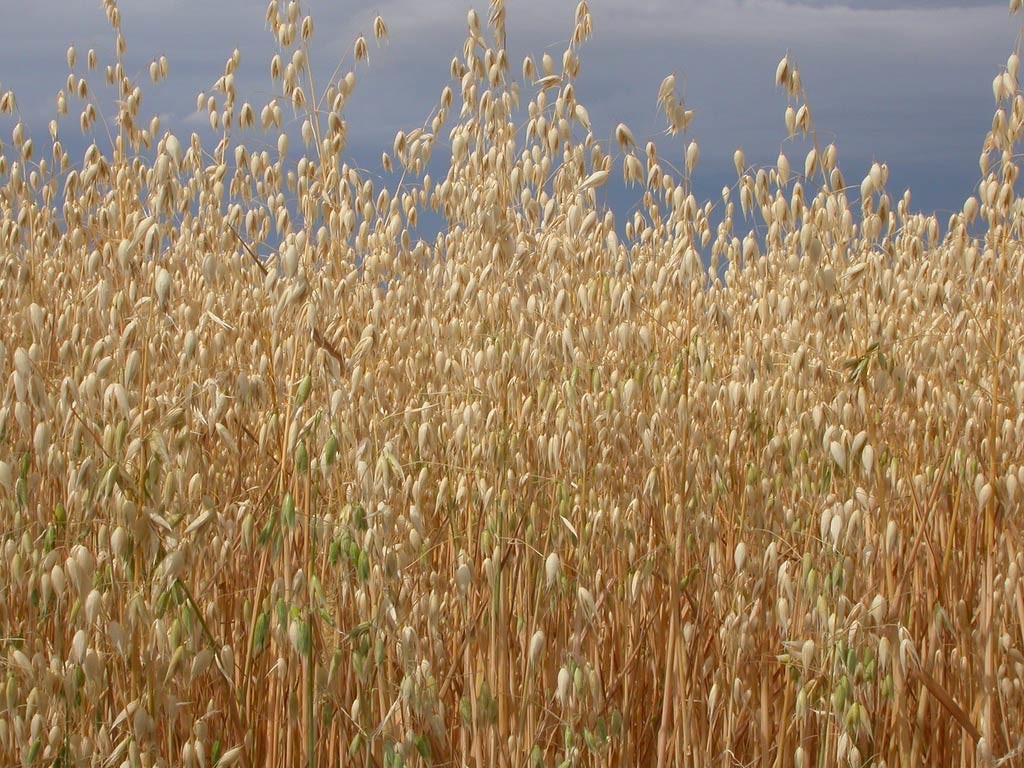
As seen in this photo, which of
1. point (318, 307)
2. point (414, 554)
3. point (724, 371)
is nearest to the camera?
point (318, 307)

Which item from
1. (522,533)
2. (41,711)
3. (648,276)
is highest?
(648,276)

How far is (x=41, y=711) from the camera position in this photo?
150cm

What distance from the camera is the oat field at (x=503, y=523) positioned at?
1.53 meters

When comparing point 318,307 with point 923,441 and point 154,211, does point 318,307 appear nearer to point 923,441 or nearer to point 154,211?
point 154,211

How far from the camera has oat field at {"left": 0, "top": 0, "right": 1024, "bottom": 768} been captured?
153 centimetres

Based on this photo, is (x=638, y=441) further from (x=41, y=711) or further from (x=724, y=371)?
(x=41, y=711)

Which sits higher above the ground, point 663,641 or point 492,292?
point 492,292

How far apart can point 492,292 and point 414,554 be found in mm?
596

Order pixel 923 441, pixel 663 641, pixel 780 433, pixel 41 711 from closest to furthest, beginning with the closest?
1. pixel 41 711
2. pixel 663 641
3. pixel 780 433
4. pixel 923 441

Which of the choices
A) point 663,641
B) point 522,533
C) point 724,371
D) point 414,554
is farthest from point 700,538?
point 724,371

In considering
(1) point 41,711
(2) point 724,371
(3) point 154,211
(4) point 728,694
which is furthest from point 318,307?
(2) point 724,371

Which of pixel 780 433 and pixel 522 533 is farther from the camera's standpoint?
pixel 780 433

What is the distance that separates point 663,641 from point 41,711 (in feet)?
3.63

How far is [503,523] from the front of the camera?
5.41ft
